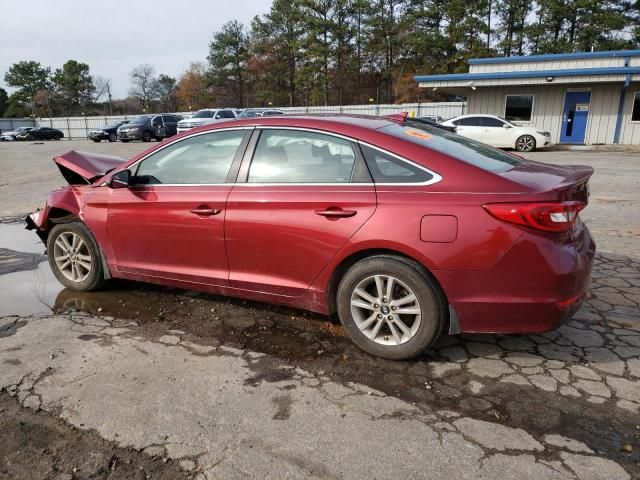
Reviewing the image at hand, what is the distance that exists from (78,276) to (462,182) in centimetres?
359

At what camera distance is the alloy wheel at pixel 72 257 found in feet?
14.6

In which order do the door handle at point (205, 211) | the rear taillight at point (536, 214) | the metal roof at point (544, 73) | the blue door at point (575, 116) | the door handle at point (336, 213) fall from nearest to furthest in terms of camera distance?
1. the rear taillight at point (536, 214)
2. the door handle at point (336, 213)
3. the door handle at point (205, 211)
4. the metal roof at point (544, 73)
5. the blue door at point (575, 116)

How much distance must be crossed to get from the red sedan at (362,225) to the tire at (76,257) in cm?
27

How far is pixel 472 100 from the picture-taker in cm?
2450

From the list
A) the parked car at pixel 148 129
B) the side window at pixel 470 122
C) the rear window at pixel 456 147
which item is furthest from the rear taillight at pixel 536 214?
the parked car at pixel 148 129

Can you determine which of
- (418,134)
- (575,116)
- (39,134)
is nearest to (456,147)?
(418,134)

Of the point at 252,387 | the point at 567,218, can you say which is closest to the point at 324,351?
the point at 252,387

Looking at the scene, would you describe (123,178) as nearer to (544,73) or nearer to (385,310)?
(385,310)

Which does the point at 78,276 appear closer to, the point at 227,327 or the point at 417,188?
the point at 227,327

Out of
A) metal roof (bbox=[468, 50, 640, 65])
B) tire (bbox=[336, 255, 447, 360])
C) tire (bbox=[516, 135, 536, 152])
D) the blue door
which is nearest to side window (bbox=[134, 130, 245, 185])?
tire (bbox=[336, 255, 447, 360])

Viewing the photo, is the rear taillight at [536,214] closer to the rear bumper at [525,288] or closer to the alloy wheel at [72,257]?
the rear bumper at [525,288]

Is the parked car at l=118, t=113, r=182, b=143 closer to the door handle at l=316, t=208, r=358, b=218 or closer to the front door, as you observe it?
the front door

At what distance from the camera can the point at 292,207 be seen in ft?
10.9

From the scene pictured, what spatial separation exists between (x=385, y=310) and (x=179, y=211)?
5.79 ft
